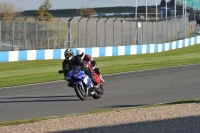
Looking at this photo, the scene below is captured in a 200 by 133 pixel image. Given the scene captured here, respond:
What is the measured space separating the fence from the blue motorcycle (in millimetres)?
17734

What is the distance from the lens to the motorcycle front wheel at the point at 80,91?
49.3ft

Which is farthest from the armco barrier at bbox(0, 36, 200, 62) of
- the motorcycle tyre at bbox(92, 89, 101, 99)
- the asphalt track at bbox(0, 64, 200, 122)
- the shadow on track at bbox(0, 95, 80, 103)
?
the motorcycle tyre at bbox(92, 89, 101, 99)

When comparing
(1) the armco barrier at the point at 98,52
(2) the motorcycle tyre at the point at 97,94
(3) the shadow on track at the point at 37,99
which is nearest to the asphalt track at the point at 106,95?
(3) the shadow on track at the point at 37,99

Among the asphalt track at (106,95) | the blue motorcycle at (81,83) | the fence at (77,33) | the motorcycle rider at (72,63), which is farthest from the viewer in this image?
the fence at (77,33)

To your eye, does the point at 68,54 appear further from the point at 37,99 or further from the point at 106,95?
the point at 106,95

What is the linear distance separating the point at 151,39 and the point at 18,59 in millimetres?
18044

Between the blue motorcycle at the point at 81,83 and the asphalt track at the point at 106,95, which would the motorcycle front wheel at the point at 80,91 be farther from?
the asphalt track at the point at 106,95

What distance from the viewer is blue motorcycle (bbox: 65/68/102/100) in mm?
14977

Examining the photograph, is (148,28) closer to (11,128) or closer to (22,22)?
(22,22)

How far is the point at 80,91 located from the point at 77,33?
23843 millimetres

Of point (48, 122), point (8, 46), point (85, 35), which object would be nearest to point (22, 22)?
point (8, 46)

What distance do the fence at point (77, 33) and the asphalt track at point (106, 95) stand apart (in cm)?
1202

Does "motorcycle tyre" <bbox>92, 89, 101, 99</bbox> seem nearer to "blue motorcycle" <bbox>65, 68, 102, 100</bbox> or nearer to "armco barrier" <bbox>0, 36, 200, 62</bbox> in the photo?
"blue motorcycle" <bbox>65, 68, 102, 100</bbox>

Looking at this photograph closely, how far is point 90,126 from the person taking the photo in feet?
31.0
